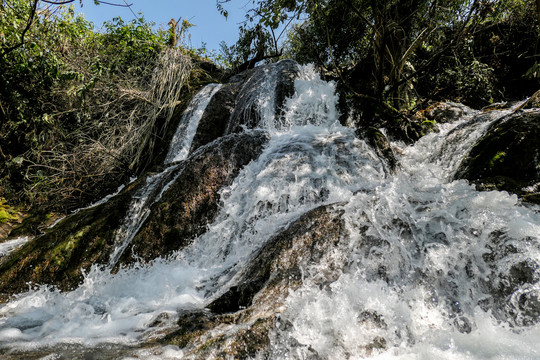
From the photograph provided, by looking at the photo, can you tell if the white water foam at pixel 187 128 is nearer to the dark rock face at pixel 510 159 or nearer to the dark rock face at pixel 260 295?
the dark rock face at pixel 260 295

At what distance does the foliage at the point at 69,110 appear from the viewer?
6.59 metres

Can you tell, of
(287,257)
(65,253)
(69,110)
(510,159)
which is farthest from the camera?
(69,110)

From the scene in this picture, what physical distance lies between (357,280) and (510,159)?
2493mm

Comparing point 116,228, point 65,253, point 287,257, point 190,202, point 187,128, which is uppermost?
point 187,128

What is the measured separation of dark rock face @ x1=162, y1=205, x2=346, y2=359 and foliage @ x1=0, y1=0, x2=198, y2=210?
548cm

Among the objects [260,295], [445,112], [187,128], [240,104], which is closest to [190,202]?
[260,295]

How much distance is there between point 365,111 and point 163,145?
468cm

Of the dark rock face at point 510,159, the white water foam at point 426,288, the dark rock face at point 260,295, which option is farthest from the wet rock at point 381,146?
the dark rock face at point 260,295

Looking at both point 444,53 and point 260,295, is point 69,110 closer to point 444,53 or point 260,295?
point 260,295

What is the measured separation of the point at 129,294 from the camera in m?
3.19

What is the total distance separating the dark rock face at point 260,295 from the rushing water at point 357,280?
0.09 metres

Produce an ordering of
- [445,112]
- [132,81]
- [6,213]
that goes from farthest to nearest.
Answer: [132,81] → [445,112] → [6,213]

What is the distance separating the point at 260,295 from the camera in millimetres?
2355

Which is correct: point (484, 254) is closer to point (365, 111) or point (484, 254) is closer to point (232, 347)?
point (232, 347)
